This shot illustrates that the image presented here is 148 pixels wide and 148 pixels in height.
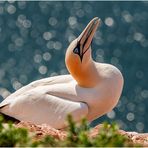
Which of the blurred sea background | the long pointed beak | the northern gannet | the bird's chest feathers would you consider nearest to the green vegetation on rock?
the northern gannet

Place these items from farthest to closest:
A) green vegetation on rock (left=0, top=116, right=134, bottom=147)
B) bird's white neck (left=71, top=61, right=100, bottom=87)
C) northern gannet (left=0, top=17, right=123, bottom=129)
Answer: bird's white neck (left=71, top=61, right=100, bottom=87), northern gannet (left=0, top=17, right=123, bottom=129), green vegetation on rock (left=0, top=116, right=134, bottom=147)

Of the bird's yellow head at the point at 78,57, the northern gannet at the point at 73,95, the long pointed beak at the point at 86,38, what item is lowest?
the northern gannet at the point at 73,95

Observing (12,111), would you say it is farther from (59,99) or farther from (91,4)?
(91,4)

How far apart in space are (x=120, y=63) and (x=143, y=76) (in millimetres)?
1942

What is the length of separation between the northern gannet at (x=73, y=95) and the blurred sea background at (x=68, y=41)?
66.8ft

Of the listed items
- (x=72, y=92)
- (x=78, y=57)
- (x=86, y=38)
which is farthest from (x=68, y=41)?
(x=72, y=92)

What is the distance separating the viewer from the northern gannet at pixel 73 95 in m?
10.6

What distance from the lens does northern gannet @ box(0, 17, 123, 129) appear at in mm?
10562

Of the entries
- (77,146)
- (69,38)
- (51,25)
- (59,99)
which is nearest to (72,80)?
(59,99)

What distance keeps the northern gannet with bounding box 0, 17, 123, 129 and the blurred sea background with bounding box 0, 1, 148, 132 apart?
20369 mm

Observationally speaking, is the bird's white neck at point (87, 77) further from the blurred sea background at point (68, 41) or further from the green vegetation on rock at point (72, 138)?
the blurred sea background at point (68, 41)

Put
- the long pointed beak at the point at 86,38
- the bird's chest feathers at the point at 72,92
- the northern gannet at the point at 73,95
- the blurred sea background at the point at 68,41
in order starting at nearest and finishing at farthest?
the northern gannet at the point at 73,95 → the bird's chest feathers at the point at 72,92 → the long pointed beak at the point at 86,38 → the blurred sea background at the point at 68,41

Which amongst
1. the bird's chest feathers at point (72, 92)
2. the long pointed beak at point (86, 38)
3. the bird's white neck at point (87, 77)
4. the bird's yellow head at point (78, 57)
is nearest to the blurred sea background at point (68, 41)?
the long pointed beak at point (86, 38)

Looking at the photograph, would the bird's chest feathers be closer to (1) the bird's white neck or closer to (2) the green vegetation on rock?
(1) the bird's white neck
